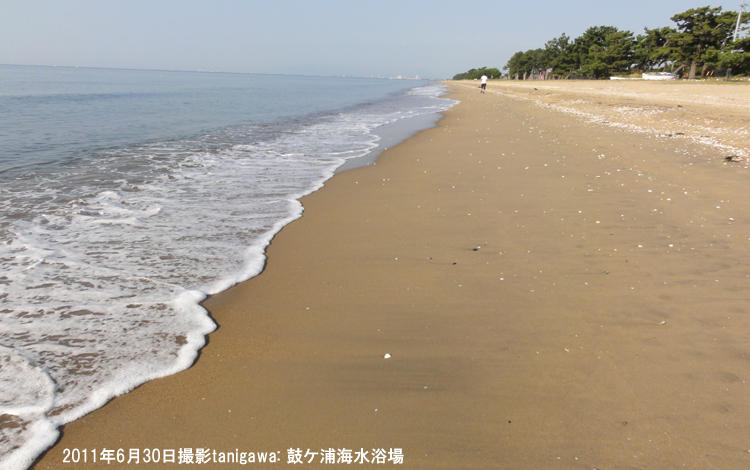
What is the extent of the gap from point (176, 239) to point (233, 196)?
191 cm

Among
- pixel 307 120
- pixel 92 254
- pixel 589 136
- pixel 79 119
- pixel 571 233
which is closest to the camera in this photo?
pixel 92 254

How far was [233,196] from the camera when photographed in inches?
251

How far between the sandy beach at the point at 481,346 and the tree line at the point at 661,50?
52369 mm

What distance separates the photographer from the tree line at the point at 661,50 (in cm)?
4544

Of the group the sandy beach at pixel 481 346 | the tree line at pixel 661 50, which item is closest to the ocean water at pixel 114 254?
the sandy beach at pixel 481 346

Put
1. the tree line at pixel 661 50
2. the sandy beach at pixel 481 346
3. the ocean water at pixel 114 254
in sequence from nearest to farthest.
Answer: the sandy beach at pixel 481 346
the ocean water at pixel 114 254
the tree line at pixel 661 50

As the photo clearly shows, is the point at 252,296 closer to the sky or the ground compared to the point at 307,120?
closer to the ground

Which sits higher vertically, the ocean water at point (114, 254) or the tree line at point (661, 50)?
the tree line at point (661, 50)

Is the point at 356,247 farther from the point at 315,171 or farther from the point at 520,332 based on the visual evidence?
the point at 315,171

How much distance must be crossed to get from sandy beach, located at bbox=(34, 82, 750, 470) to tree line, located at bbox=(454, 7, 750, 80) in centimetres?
5237

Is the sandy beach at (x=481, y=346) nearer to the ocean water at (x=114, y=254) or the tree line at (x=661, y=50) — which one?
the ocean water at (x=114, y=254)

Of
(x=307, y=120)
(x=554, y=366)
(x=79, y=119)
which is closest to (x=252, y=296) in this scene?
(x=554, y=366)

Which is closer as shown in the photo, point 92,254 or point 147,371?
point 147,371

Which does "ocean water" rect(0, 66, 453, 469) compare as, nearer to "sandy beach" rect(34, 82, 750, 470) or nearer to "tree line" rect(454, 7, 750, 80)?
"sandy beach" rect(34, 82, 750, 470)
